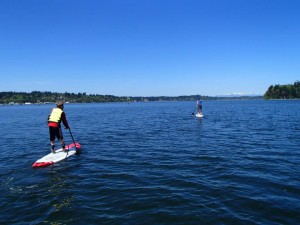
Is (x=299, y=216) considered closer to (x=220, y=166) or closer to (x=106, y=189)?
(x=220, y=166)

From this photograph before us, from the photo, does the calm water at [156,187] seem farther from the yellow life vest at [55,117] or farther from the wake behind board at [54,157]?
the yellow life vest at [55,117]

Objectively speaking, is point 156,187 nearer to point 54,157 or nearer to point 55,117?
point 54,157

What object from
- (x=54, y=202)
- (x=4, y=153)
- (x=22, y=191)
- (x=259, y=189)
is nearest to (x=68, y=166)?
(x=22, y=191)

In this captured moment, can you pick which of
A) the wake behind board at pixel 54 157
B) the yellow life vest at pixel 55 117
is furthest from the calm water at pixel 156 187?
the yellow life vest at pixel 55 117

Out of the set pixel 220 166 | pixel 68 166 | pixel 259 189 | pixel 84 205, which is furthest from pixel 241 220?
pixel 68 166

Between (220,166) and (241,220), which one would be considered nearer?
(241,220)

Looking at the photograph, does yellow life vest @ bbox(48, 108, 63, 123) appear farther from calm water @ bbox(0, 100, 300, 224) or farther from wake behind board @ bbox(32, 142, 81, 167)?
calm water @ bbox(0, 100, 300, 224)

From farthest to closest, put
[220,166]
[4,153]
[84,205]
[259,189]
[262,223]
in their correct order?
[4,153] → [220,166] → [259,189] → [84,205] → [262,223]

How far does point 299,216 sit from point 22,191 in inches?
403

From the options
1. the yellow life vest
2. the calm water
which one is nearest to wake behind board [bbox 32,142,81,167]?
the calm water

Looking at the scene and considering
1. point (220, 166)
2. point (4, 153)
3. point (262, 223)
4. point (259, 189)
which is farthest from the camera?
point (4, 153)

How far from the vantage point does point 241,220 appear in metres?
8.23

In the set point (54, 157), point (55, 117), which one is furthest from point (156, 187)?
point (55, 117)

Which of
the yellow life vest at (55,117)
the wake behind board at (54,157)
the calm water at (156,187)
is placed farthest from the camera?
the yellow life vest at (55,117)
